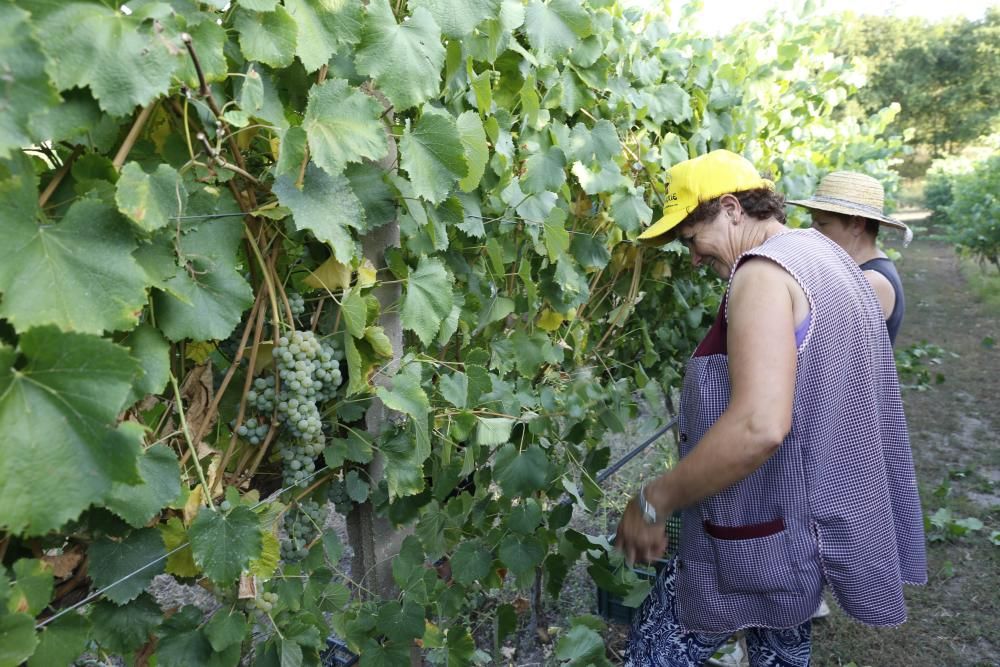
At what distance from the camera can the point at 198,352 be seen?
3.92 ft

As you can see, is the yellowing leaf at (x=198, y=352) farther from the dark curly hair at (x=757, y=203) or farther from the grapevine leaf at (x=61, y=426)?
the dark curly hair at (x=757, y=203)

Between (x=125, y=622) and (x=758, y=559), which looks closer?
(x=125, y=622)

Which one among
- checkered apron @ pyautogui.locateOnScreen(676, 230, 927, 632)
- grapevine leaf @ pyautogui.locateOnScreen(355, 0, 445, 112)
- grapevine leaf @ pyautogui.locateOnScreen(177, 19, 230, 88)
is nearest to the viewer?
grapevine leaf @ pyautogui.locateOnScreen(177, 19, 230, 88)

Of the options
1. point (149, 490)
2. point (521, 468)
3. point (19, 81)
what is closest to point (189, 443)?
point (149, 490)

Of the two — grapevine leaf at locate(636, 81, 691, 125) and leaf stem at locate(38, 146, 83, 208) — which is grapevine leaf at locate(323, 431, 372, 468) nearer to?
leaf stem at locate(38, 146, 83, 208)

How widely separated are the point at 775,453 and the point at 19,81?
150 cm

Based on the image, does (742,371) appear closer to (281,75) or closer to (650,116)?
(281,75)

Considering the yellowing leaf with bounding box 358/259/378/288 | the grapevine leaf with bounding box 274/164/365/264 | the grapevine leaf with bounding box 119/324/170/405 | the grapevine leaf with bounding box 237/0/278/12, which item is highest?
the grapevine leaf with bounding box 237/0/278/12

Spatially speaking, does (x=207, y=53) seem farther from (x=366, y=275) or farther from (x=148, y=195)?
(x=366, y=275)

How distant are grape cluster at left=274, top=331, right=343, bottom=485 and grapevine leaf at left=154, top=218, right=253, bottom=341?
0.15 meters

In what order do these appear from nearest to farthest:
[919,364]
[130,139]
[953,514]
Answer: [130,139]
[953,514]
[919,364]

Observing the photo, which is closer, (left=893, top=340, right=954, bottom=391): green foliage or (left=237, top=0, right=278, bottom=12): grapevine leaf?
(left=237, top=0, right=278, bottom=12): grapevine leaf

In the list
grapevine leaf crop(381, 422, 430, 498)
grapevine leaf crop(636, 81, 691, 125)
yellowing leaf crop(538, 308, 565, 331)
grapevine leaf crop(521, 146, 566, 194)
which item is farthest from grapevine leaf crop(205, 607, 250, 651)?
grapevine leaf crop(636, 81, 691, 125)

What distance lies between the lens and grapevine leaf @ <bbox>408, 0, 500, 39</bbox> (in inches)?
48.7
